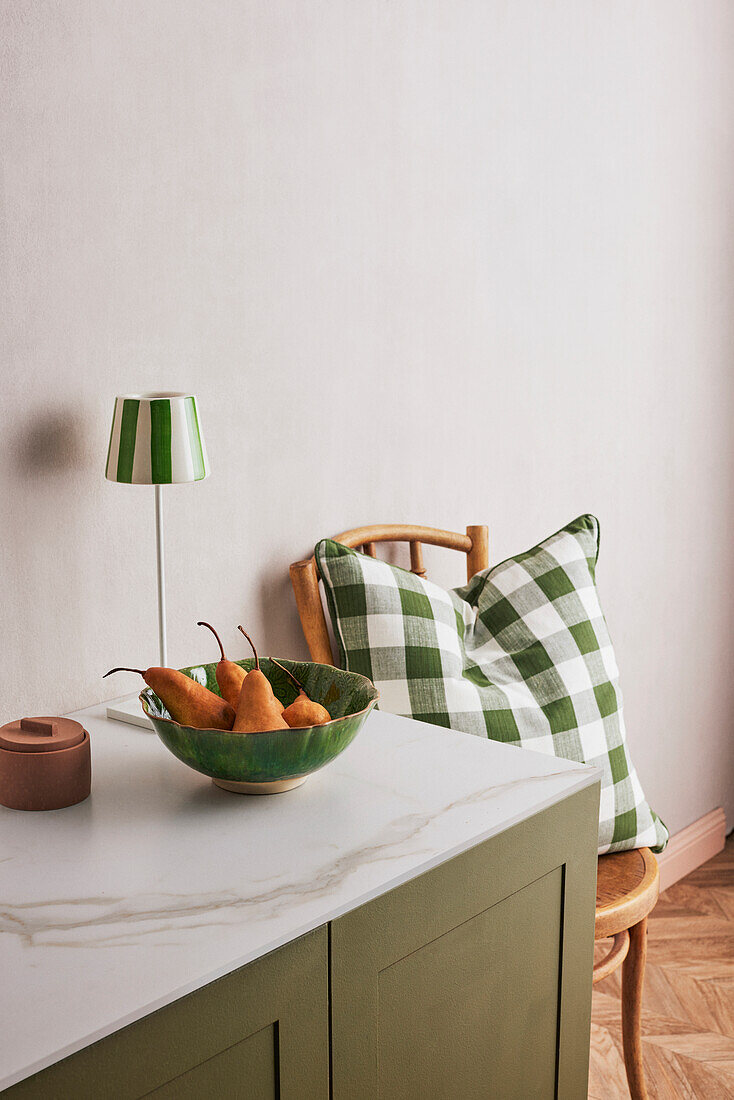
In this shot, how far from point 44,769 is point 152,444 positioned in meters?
0.43

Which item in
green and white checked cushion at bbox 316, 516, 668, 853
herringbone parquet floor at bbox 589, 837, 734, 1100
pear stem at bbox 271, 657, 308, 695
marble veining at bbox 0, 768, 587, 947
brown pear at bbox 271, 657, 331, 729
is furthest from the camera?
herringbone parquet floor at bbox 589, 837, 734, 1100

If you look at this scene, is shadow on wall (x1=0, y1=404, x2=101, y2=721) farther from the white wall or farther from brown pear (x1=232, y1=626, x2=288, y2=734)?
brown pear (x1=232, y1=626, x2=288, y2=734)

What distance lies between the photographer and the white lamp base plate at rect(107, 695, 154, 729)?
1279 millimetres

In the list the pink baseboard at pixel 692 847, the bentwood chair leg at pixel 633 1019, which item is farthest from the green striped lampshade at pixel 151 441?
the pink baseboard at pixel 692 847

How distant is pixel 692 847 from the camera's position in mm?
2666

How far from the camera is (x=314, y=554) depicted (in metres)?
1.59

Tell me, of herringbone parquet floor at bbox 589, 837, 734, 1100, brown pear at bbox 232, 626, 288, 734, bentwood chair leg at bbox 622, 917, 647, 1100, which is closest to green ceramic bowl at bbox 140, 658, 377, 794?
brown pear at bbox 232, 626, 288, 734

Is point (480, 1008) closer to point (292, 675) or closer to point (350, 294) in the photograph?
point (292, 675)

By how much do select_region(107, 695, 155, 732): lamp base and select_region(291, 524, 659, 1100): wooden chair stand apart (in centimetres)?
34

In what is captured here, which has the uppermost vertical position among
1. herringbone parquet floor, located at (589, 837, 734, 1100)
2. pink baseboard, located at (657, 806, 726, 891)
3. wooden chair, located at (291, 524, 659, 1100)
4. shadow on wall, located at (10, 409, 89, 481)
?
shadow on wall, located at (10, 409, 89, 481)

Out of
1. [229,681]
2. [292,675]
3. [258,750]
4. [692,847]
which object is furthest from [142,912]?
[692,847]

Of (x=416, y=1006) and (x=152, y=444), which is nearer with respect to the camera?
(x=416, y=1006)

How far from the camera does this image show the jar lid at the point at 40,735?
40.3 inches

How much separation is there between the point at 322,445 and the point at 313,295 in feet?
Answer: 0.76
